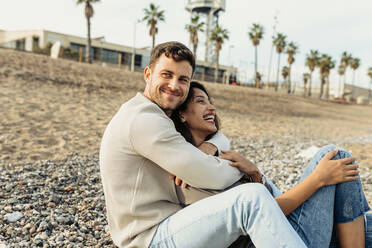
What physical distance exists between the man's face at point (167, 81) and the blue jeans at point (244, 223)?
33.4 inches

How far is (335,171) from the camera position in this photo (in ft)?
7.39

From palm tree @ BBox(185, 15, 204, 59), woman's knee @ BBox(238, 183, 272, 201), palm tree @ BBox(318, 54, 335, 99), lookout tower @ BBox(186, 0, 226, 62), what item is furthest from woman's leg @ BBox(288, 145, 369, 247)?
Result: lookout tower @ BBox(186, 0, 226, 62)

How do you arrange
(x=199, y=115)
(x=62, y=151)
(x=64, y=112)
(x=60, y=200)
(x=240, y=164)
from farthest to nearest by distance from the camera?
(x=64, y=112)
(x=62, y=151)
(x=60, y=200)
(x=199, y=115)
(x=240, y=164)

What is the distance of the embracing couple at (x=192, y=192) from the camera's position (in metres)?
1.82

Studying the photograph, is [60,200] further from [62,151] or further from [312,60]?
[312,60]

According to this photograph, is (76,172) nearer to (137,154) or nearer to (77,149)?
(77,149)

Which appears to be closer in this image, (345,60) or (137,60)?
(137,60)

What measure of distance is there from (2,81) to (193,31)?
117ft

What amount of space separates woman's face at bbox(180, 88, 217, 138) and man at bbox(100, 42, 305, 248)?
0.63m

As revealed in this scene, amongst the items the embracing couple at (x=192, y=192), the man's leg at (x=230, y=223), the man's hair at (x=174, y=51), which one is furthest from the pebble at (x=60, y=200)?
the man's hair at (x=174, y=51)

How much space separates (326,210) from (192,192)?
1.01m

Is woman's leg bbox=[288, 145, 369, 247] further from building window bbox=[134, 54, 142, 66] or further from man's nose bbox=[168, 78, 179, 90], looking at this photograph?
building window bbox=[134, 54, 142, 66]

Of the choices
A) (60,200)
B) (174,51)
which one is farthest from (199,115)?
(60,200)

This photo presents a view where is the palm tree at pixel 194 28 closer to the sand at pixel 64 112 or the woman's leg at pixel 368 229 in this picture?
the sand at pixel 64 112
